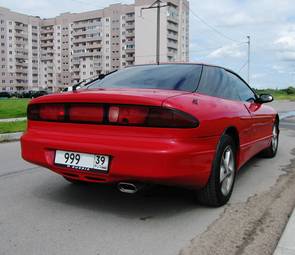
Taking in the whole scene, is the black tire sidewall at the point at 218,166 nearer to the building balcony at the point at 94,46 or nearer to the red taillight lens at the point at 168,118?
the red taillight lens at the point at 168,118

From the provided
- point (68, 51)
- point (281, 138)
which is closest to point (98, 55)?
point (68, 51)

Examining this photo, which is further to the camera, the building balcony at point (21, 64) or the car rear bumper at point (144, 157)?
the building balcony at point (21, 64)

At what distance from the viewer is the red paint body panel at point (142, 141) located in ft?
11.4

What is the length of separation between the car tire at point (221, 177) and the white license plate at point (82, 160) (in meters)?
1.03

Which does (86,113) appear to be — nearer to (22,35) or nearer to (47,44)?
(22,35)

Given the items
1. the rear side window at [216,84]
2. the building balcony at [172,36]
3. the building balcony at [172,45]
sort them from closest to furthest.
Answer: the rear side window at [216,84], the building balcony at [172,36], the building balcony at [172,45]

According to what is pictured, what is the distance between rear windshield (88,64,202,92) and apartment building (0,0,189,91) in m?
93.3

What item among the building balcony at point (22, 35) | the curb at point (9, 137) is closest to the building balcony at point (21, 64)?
the building balcony at point (22, 35)

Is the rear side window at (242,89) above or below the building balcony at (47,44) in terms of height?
below

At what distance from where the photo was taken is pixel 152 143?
3521 mm

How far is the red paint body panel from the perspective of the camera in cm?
349

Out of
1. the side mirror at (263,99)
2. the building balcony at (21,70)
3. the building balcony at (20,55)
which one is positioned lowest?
the side mirror at (263,99)

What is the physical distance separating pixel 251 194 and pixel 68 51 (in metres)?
124

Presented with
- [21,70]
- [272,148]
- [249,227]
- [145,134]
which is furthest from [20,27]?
[249,227]
